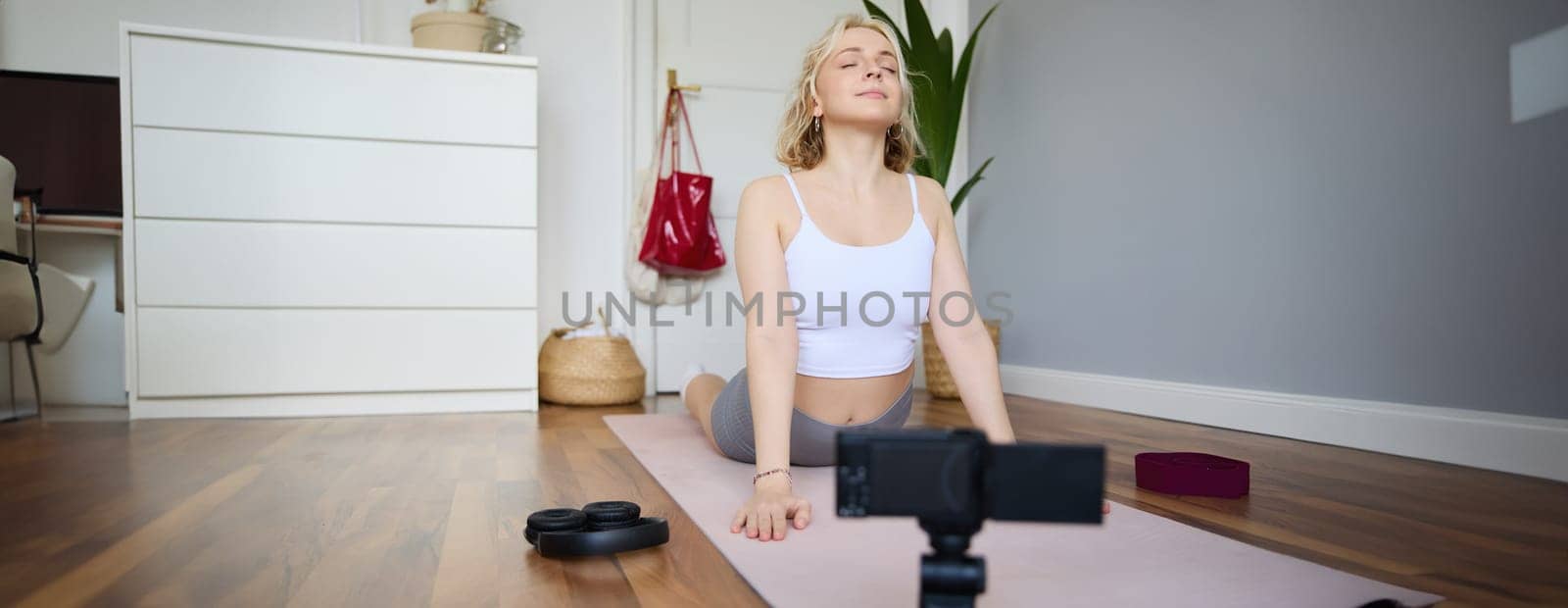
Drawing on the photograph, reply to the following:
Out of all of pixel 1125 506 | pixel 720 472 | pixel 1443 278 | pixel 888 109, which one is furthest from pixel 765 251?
pixel 1443 278

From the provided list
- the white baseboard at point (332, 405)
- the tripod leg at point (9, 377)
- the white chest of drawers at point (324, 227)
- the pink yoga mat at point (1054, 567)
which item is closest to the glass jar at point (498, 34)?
the white chest of drawers at point (324, 227)

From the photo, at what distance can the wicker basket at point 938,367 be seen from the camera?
3.68 m

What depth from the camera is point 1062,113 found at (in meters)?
3.54

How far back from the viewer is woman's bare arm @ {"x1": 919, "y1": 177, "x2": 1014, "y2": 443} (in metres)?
1.49

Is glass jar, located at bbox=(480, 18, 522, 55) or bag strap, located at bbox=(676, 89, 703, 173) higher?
glass jar, located at bbox=(480, 18, 522, 55)

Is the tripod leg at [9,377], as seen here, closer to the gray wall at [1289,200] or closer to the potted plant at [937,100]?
the potted plant at [937,100]

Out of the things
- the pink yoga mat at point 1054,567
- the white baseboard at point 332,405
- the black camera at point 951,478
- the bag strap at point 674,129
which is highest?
the bag strap at point 674,129

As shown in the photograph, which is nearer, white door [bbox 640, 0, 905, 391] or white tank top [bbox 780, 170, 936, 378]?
white tank top [bbox 780, 170, 936, 378]

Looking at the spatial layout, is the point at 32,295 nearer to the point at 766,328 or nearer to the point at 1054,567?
the point at 766,328

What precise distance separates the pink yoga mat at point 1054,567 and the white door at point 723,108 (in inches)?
94.5

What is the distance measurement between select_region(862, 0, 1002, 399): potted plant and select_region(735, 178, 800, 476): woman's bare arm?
2.02m

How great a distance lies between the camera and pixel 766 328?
1499mm

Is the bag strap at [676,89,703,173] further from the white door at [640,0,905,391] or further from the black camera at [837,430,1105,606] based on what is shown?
the black camera at [837,430,1105,606]

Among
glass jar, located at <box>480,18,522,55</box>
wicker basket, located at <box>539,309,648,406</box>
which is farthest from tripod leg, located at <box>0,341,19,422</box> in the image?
glass jar, located at <box>480,18,522,55</box>
